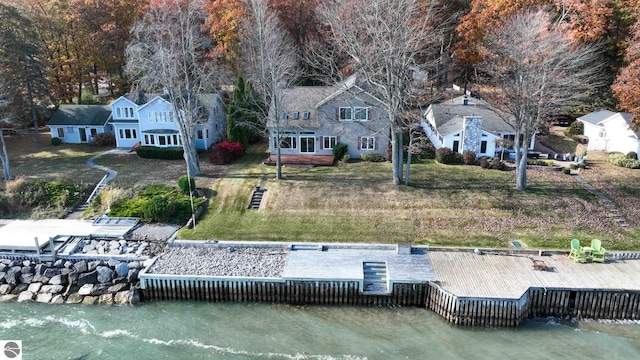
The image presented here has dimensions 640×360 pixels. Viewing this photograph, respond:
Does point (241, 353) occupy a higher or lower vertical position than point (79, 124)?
lower

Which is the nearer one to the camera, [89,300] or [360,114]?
[89,300]

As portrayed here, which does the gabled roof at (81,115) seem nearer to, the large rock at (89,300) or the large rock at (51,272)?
the large rock at (51,272)

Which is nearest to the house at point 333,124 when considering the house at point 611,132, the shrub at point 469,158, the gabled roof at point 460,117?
the gabled roof at point 460,117

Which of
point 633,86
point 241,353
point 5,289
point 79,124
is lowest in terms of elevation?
point 241,353

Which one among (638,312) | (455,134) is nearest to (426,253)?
(638,312)

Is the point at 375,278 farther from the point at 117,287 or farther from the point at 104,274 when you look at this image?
the point at 104,274

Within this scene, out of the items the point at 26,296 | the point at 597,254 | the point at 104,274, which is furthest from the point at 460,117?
the point at 26,296

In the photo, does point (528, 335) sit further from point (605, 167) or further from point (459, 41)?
point (459, 41)
